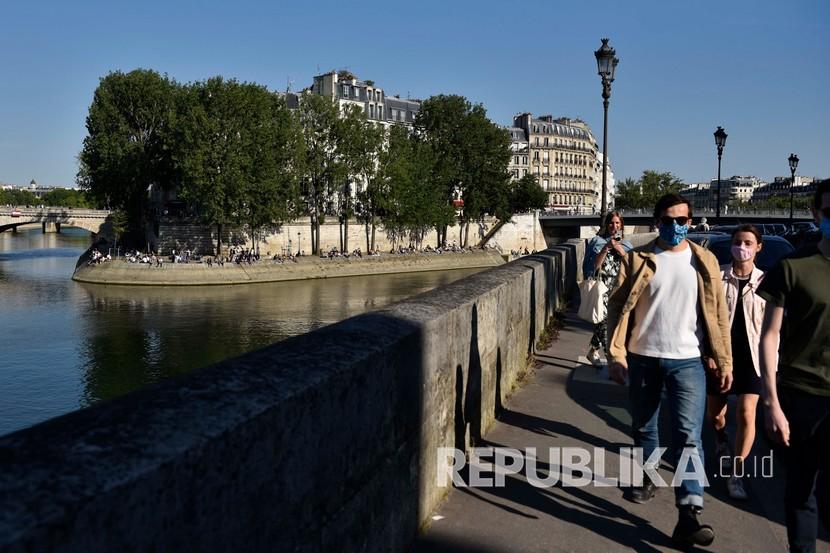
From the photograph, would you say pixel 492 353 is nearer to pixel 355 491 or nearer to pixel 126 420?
pixel 355 491

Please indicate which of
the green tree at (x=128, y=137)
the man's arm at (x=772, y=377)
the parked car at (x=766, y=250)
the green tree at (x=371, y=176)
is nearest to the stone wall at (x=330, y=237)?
the green tree at (x=371, y=176)

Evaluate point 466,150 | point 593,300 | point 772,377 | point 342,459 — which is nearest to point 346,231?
point 466,150

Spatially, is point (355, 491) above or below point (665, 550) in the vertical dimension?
above

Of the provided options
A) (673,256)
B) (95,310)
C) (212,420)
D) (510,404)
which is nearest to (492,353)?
(510,404)

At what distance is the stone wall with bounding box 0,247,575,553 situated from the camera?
1.58 metres

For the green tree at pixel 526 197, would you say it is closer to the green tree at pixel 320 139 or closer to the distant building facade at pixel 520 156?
the distant building facade at pixel 520 156

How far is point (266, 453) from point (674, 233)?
2882 mm

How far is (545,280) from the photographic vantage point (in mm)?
10750

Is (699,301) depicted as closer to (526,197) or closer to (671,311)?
(671,311)

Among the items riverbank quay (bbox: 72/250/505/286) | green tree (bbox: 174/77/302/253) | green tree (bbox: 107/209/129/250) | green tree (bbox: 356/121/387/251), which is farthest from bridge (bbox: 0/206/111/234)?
green tree (bbox: 356/121/387/251)

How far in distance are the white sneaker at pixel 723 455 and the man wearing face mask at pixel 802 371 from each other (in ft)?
5.53

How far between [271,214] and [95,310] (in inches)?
842

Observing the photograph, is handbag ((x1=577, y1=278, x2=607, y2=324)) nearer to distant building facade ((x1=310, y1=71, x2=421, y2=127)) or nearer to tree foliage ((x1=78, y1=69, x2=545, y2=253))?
tree foliage ((x1=78, y1=69, x2=545, y2=253))

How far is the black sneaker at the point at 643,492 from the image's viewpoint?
175 inches
